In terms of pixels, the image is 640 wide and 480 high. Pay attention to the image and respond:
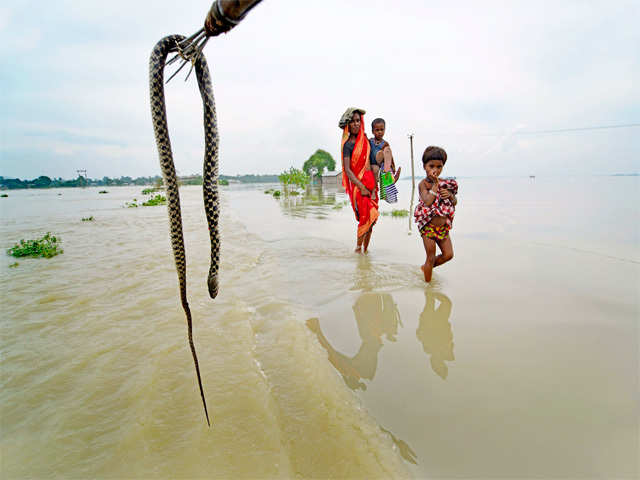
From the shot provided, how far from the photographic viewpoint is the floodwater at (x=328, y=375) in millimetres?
1395

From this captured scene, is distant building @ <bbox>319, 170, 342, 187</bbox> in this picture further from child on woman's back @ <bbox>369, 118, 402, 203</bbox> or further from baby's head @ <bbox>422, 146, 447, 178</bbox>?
baby's head @ <bbox>422, 146, 447, 178</bbox>

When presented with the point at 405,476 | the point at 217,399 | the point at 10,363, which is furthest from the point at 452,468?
the point at 10,363

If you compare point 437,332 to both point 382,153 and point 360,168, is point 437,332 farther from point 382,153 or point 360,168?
point 382,153

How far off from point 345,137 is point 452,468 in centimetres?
485

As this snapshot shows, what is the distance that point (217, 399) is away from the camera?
5.81 feet

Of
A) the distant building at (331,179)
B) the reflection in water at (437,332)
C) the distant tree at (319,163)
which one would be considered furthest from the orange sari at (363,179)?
the distant tree at (319,163)

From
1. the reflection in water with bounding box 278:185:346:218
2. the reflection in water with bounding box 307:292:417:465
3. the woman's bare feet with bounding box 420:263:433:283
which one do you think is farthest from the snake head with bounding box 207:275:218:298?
the reflection in water with bounding box 278:185:346:218

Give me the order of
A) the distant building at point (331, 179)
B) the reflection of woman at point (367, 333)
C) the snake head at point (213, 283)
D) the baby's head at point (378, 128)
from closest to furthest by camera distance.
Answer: the snake head at point (213, 283) → the reflection of woman at point (367, 333) → the baby's head at point (378, 128) → the distant building at point (331, 179)

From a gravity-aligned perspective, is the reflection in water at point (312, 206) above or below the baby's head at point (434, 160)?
below

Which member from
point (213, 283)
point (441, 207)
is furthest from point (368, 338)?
point (441, 207)

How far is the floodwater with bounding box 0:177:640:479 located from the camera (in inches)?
54.9

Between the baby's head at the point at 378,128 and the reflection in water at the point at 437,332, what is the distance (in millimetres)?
3235

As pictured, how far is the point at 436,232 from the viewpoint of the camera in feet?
12.4

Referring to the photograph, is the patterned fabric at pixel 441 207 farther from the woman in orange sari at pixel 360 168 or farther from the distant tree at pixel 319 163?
the distant tree at pixel 319 163
